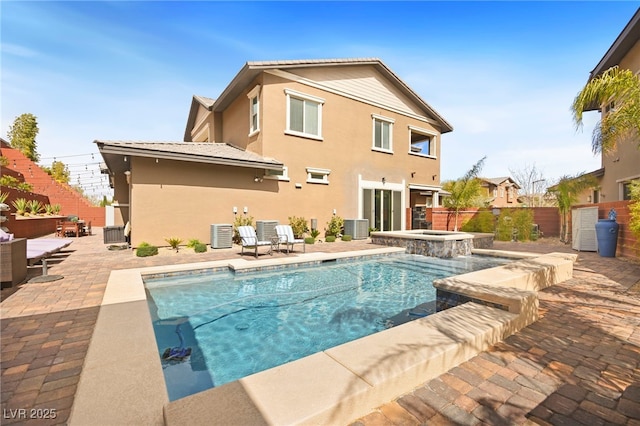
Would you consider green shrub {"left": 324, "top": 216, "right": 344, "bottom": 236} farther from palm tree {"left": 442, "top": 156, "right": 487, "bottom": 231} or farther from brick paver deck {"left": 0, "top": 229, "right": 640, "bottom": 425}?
brick paver deck {"left": 0, "top": 229, "right": 640, "bottom": 425}

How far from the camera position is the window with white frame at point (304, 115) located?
1320cm

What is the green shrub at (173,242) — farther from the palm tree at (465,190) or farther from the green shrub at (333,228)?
the palm tree at (465,190)

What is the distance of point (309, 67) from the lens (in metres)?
13.5

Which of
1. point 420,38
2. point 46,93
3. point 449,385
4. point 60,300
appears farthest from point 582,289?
point 46,93

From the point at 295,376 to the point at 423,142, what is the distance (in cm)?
2053

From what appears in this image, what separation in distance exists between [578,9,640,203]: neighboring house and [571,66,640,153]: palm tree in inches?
216

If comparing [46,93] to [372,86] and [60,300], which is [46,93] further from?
[372,86]

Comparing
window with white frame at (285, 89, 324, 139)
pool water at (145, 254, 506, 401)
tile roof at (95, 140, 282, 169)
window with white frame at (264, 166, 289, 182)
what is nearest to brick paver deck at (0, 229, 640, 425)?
pool water at (145, 254, 506, 401)

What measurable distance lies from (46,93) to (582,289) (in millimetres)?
17665

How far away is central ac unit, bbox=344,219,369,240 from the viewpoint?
14359mm

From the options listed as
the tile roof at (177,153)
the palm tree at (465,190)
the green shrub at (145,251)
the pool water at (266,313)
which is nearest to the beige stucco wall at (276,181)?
the tile roof at (177,153)

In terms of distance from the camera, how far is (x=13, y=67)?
25.0 feet

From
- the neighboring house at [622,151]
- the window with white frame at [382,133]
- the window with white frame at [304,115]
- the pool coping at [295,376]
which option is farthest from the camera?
the window with white frame at [382,133]

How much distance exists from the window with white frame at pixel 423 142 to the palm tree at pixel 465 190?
9.39ft
